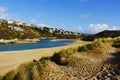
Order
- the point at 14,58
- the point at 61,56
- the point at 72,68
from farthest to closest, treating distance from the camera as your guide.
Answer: the point at 14,58 < the point at 61,56 < the point at 72,68

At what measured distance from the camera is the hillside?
9555 mm

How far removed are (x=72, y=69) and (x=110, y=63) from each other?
1875mm

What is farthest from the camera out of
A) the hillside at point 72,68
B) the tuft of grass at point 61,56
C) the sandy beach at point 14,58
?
the sandy beach at point 14,58

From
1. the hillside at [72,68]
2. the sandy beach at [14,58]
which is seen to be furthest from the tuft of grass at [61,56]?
the sandy beach at [14,58]

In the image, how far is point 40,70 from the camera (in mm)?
9938

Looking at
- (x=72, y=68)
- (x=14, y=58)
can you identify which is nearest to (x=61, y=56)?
(x=72, y=68)

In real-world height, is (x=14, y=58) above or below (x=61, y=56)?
below

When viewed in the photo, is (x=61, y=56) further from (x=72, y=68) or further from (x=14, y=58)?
(x=14, y=58)

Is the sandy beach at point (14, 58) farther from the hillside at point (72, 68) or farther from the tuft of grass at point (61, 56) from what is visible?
the hillside at point (72, 68)

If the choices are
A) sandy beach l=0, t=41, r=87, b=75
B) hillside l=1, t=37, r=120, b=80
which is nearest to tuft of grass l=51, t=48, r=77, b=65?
hillside l=1, t=37, r=120, b=80

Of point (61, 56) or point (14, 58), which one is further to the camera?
point (14, 58)

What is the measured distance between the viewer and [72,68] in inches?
431

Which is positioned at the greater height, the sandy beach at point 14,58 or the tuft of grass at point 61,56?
the tuft of grass at point 61,56

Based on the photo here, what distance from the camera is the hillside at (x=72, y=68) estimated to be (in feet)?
31.3
